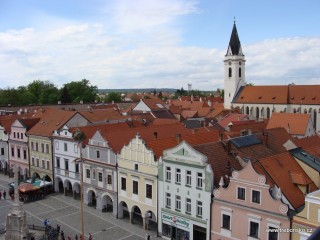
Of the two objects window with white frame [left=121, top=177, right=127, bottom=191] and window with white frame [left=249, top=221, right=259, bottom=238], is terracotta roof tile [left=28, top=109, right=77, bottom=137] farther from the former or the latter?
window with white frame [left=249, top=221, right=259, bottom=238]

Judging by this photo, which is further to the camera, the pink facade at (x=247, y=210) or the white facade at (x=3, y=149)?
the white facade at (x=3, y=149)

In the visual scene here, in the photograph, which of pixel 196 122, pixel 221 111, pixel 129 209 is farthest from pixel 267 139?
pixel 221 111

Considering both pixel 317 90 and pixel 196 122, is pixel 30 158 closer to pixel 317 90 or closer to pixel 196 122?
pixel 196 122

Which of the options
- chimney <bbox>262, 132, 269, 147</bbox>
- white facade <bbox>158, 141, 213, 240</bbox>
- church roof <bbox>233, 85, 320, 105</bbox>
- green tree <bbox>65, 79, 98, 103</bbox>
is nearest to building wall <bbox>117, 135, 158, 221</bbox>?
white facade <bbox>158, 141, 213, 240</bbox>

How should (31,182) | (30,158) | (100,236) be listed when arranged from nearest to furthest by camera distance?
(100,236) → (31,182) → (30,158)

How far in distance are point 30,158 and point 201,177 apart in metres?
33.3

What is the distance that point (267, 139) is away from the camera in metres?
35.6

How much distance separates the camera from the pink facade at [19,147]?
178 ft

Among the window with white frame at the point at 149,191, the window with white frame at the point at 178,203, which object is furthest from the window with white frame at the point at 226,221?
the window with white frame at the point at 149,191

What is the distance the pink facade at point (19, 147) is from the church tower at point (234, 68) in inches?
2622

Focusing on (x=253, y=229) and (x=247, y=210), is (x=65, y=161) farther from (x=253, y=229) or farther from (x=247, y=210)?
(x=253, y=229)

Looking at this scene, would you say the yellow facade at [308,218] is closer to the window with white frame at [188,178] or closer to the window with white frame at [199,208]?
the window with white frame at [199,208]

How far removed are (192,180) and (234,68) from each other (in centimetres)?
8157

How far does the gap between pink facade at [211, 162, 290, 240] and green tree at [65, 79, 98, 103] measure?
365 ft
